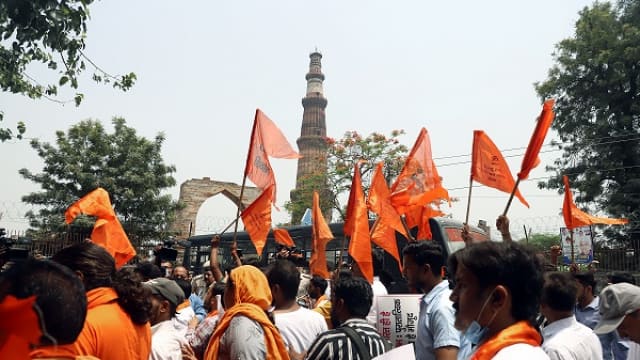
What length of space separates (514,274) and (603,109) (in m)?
19.8

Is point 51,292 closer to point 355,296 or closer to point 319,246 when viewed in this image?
point 355,296

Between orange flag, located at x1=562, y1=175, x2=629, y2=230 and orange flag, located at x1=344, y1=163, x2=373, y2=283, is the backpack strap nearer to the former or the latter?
orange flag, located at x1=344, y1=163, x2=373, y2=283

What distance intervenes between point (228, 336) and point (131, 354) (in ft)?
1.81

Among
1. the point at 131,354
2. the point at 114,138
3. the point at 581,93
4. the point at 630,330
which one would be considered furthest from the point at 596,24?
the point at 131,354

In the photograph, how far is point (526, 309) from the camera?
1.80m

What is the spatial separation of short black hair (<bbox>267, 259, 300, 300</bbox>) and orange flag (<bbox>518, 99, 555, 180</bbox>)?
2175mm

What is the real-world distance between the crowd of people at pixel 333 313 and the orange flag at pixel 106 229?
8.92ft

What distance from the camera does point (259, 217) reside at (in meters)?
6.41

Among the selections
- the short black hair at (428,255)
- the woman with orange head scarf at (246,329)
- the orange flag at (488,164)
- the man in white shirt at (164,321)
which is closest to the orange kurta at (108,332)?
the woman with orange head scarf at (246,329)

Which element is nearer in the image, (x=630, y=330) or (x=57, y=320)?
(x=57, y=320)

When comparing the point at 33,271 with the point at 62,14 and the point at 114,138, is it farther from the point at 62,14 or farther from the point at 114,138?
the point at 114,138

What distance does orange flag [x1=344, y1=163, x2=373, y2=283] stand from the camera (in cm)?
573

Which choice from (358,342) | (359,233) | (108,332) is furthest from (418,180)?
(108,332)

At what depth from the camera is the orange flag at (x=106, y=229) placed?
5.95 m
